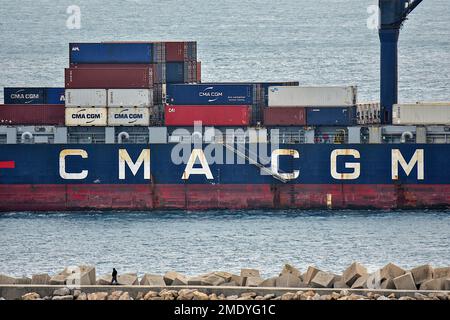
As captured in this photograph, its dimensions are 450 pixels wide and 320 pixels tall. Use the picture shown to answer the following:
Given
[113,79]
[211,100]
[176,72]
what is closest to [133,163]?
[113,79]

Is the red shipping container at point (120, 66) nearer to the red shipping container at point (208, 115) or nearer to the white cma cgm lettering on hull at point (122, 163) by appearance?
the red shipping container at point (208, 115)

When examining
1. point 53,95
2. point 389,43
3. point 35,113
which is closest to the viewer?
point 35,113

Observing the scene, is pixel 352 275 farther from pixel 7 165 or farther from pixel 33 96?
pixel 33 96

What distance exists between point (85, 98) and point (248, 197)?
877 cm

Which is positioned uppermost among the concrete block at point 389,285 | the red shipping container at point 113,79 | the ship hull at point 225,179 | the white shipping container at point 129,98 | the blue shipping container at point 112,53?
the blue shipping container at point 112,53

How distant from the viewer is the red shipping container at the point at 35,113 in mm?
65000

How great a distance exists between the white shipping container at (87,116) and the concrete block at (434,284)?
32.9m

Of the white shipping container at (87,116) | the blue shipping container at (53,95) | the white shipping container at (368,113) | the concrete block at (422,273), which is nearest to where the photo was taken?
the concrete block at (422,273)

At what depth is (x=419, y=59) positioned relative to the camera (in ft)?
355

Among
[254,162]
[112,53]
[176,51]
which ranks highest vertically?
[176,51]

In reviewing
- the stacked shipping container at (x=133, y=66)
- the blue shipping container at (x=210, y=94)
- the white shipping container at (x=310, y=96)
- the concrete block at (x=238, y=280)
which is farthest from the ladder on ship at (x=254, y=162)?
the concrete block at (x=238, y=280)

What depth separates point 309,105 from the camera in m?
62.9

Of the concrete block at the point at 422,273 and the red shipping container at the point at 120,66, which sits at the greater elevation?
the red shipping container at the point at 120,66
